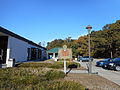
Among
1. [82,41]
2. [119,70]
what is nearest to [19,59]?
[119,70]

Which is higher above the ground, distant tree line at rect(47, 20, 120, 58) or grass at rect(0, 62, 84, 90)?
distant tree line at rect(47, 20, 120, 58)

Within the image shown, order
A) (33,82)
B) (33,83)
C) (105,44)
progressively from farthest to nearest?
(105,44) → (33,82) → (33,83)

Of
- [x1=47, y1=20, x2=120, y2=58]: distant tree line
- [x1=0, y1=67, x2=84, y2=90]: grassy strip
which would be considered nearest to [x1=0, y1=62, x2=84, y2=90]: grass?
[x1=0, y1=67, x2=84, y2=90]: grassy strip

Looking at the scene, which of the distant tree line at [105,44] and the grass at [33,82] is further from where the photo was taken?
the distant tree line at [105,44]

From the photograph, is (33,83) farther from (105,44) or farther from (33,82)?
(105,44)

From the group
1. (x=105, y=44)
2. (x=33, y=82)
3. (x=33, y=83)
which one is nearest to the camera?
(x=33, y=83)

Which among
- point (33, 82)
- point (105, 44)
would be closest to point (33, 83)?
point (33, 82)

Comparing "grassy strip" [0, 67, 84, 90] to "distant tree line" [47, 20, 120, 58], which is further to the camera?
"distant tree line" [47, 20, 120, 58]

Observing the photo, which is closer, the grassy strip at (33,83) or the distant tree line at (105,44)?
the grassy strip at (33,83)

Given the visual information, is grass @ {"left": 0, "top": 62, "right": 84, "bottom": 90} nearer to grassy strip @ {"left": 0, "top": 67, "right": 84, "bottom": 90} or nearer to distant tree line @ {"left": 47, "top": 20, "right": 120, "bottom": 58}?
grassy strip @ {"left": 0, "top": 67, "right": 84, "bottom": 90}

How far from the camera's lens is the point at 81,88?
173 inches

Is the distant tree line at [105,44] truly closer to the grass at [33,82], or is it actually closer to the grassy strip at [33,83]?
the grass at [33,82]

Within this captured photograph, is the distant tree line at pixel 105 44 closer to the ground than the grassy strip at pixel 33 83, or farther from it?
farther from it

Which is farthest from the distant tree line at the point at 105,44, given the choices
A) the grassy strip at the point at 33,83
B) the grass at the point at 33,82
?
the grassy strip at the point at 33,83
